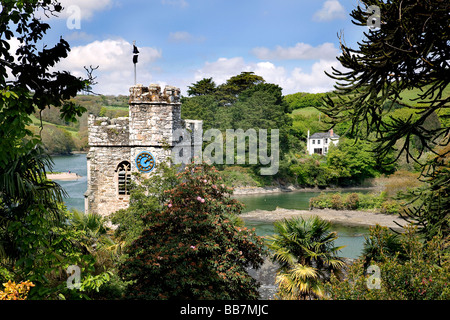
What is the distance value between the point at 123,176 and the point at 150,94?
419cm

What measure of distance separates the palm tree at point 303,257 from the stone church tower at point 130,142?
866cm

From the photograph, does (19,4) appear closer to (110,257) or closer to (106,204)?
(110,257)

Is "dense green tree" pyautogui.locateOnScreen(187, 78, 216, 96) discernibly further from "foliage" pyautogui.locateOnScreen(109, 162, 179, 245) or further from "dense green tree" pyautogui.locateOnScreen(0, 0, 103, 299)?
"dense green tree" pyautogui.locateOnScreen(0, 0, 103, 299)

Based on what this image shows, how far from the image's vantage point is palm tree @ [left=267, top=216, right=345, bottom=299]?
997 centimetres

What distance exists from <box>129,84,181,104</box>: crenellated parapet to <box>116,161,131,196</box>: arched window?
311cm

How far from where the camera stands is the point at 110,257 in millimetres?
13055

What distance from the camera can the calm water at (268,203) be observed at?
27.4m

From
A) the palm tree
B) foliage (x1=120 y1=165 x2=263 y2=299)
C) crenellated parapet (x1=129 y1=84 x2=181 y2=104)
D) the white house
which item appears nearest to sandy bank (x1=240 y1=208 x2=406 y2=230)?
crenellated parapet (x1=129 y1=84 x2=181 y2=104)

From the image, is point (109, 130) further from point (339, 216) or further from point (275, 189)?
point (275, 189)

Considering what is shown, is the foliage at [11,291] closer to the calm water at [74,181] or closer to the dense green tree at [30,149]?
the dense green tree at [30,149]

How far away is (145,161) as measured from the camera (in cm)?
1828
